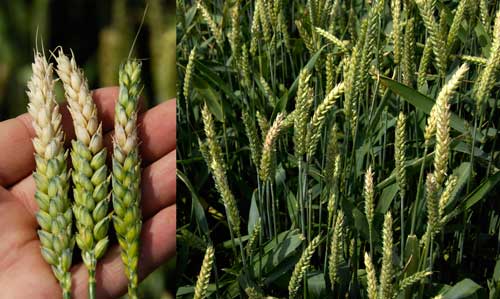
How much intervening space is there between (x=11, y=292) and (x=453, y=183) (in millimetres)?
445

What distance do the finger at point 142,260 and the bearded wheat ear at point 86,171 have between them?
0.9 inches

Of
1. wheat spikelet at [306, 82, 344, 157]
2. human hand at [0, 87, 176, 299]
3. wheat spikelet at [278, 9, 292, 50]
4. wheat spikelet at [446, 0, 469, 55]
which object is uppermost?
wheat spikelet at [446, 0, 469, 55]

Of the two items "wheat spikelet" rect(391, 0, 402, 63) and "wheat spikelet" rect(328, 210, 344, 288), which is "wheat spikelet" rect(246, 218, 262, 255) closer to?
"wheat spikelet" rect(328, 210, 344, 288)

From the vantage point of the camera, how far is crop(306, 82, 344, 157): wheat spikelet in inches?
30.2

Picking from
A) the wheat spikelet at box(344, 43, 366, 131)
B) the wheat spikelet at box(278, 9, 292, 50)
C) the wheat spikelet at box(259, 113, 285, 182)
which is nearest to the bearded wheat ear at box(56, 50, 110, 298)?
the wheat spikelet at box(259, 113, 285, 182)

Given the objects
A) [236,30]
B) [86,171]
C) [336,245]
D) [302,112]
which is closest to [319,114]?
[302,112]

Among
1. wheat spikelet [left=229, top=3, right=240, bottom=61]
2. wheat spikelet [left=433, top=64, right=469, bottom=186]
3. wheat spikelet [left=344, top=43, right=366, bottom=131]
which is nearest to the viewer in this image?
wheat spikelet [left=433, top=64, right=469, bottom=186]

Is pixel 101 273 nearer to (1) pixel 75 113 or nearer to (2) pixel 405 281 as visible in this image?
(1) pixel 75 113

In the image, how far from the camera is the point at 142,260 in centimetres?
74

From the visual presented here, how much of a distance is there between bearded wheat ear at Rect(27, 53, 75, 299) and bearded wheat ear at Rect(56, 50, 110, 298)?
0.01 meters

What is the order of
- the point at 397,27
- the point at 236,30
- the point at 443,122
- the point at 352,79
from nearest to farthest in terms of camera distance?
the point at 443,122 < the point at 352,79 < the point at 397,27 < the point at 236,30

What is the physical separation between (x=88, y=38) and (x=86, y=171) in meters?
0.13

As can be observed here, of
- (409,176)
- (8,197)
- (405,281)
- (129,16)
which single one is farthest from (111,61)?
(409,176)

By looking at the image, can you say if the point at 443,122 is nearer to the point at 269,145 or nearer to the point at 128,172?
the point at 269,145
